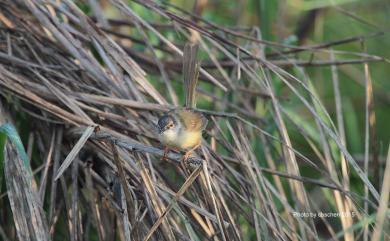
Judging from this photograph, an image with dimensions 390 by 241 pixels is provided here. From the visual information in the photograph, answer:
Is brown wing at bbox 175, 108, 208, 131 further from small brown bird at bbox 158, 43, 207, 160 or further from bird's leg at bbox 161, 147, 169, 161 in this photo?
bird's leg at bbox 161, 147, 169, 161

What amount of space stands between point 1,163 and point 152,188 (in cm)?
53

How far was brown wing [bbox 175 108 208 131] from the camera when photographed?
268 centimetres

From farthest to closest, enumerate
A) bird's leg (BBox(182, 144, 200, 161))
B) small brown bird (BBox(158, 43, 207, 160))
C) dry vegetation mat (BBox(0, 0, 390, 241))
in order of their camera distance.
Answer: small brown bird (BBox(158, 43, 207, 160)) < bird's leg (BBox(182, 144, 200, 161)) < dry vegetation mat (BBox(0, 0, 390, 241))

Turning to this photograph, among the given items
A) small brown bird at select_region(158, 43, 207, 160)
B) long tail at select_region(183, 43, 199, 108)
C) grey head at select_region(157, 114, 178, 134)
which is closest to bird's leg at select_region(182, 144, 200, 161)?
small brown bird at select_region(158, 43, 207, 160)

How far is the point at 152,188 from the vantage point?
2.38m

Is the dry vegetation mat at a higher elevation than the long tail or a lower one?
lower

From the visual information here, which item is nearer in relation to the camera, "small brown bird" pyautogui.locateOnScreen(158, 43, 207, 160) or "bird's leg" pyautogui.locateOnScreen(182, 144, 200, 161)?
"bird's leg" pyautogui.locateOnScreen(182, 144, 200, 161)

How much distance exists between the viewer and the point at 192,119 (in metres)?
2.74

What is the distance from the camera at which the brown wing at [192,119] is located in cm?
268

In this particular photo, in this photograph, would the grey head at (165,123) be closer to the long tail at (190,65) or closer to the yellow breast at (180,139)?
the yellow breast at (180,139)

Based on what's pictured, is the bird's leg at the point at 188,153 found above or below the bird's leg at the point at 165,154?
above

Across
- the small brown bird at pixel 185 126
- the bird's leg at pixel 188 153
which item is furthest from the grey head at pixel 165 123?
the bird's leg at pixel 188 153

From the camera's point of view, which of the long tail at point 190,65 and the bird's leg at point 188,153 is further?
the long tail at point 190,65

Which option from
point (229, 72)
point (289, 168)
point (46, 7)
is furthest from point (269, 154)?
point (46, 7)
